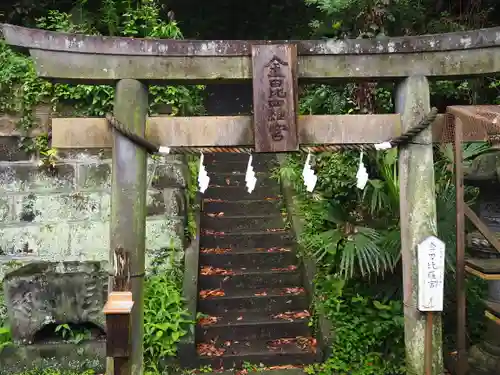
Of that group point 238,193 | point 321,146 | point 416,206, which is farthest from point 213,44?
point 238,193

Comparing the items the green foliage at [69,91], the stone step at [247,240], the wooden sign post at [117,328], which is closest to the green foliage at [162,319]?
the stone step at [247,240]

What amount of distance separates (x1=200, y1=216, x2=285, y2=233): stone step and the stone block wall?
96 centimetres

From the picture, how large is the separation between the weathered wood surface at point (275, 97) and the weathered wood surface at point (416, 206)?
0.98m

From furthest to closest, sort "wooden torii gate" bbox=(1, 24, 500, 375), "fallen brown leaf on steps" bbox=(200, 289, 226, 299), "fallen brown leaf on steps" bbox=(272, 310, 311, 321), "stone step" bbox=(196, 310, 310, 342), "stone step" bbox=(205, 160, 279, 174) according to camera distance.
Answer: "stone step" bbox=(205, 160, 279, 174) < "fallen brown leaf on steps" bbox=(200, 289, 226, 299) < "fallen brown leaf on steps" bbox=(272, 310, 311, 321) < "stone step" bbox=(196, 310, 310, 342) < "wooden torii gate" bbox=(1, 24, 500, 375)

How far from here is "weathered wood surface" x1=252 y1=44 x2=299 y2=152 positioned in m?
3.67

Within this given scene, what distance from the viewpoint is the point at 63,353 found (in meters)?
5.29

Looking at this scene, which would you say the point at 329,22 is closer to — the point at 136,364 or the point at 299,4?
the point at 299,4

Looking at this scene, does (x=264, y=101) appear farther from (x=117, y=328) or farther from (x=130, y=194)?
(x=117, y=328)

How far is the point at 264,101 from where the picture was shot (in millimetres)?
3682

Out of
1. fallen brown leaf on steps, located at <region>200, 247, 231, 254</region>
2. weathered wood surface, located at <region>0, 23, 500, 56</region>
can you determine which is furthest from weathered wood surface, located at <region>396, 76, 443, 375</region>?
fallen brown leaf on steps, located at <region>200, 247, 231, 254</region>

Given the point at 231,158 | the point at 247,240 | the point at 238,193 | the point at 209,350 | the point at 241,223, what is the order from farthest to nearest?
the point at 231,158 < the point at 238,193 < the point at 241,223 < the point at 247,240 < the point at 209,350

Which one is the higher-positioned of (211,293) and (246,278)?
(246,278)

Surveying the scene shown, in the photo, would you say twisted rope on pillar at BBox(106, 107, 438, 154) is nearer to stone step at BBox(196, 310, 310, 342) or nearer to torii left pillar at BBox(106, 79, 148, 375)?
Answer: torii left pillar at BBox(106, 79, 148, 375)

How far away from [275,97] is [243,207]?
4330 millimetres
